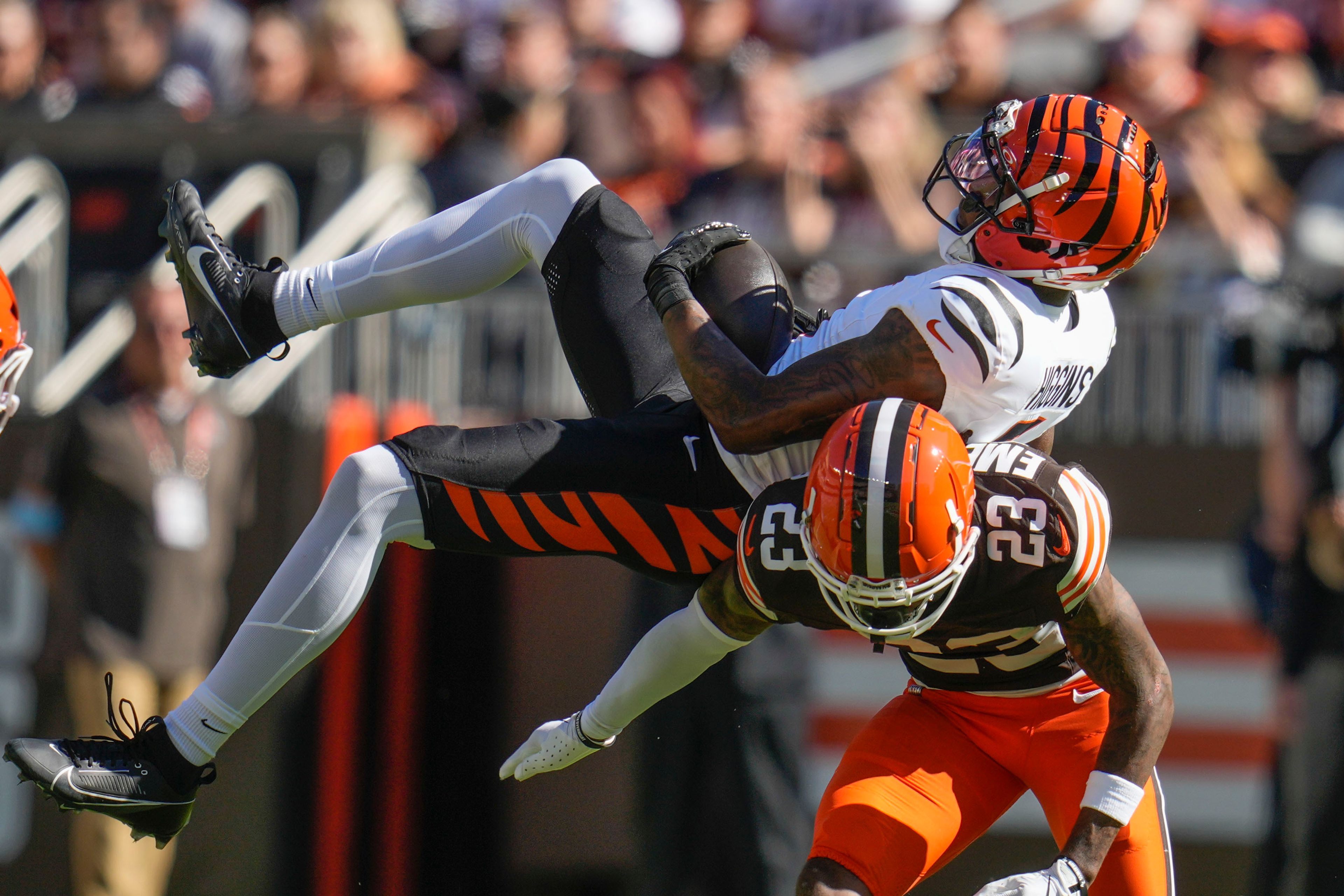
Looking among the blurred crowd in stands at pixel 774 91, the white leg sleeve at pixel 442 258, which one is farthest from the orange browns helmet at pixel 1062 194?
the blurred crowd in stands at pixel 774 91

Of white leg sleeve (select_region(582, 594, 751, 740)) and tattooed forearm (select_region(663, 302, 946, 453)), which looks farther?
white leg sleeve (select_region(582, 594, 751, 740))

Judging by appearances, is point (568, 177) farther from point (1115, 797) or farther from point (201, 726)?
point (1115, 797)

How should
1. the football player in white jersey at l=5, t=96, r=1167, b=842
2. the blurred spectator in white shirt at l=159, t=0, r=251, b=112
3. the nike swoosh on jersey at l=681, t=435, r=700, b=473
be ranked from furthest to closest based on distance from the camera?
the blurred spectator in white shirt at l=159, t=0, r=251, b=112 < the nike swoosh on jersey at l=681, t=435, r=700, b=473 < the football player in white jersey at l=5, t=96, r=1167, b=842

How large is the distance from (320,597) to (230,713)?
34 centimetres

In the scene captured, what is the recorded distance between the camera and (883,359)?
10.8 feet

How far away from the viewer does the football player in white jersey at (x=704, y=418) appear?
10.8ft

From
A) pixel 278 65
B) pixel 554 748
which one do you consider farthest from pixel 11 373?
pixel 278 65

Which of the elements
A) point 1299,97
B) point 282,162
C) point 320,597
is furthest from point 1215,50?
point 320,597

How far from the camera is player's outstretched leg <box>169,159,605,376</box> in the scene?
372cm

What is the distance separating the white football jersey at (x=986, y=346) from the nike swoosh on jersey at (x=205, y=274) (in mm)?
1180

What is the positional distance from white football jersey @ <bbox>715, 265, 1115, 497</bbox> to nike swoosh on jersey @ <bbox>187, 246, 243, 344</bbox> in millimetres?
1180

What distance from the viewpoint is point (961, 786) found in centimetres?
377

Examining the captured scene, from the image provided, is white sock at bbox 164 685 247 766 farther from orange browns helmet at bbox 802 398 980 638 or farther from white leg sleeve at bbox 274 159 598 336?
orange browns helmet at bbox 802 398 980 638

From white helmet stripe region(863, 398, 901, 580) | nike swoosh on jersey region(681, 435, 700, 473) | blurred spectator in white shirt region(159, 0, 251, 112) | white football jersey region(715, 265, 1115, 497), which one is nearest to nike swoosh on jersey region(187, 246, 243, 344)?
nike swoosh on jersey region(681, 435, 700, 473)
